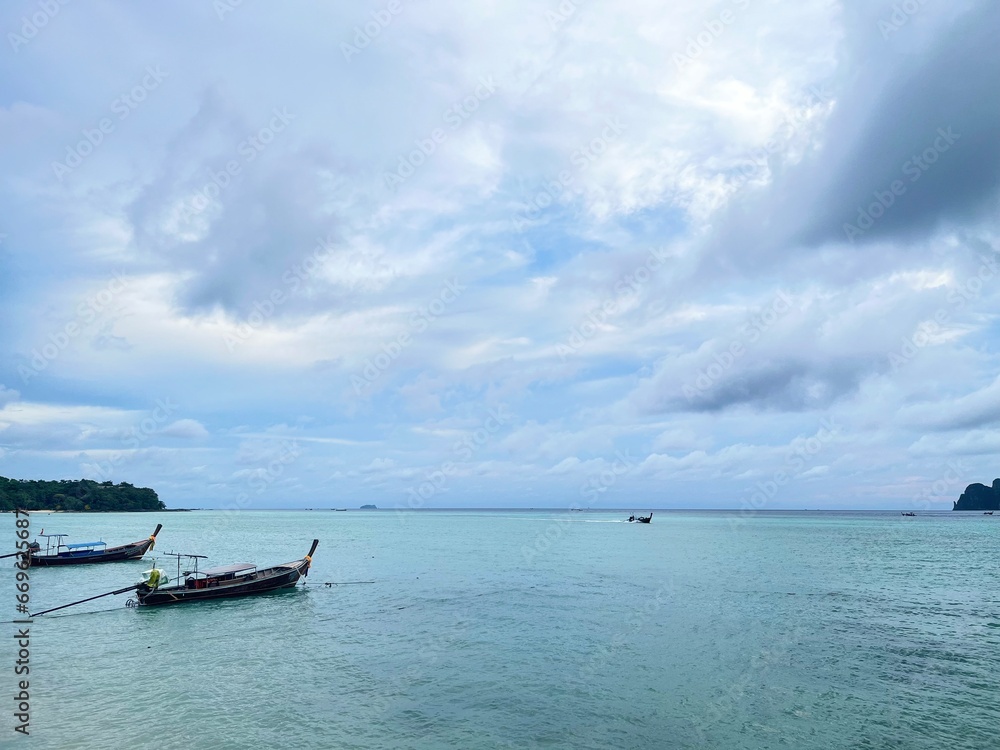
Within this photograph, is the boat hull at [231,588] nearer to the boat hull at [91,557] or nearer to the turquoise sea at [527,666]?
the turquoise sea at [527,666]

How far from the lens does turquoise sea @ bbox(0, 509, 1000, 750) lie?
1808 cm

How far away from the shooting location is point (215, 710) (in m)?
19.8

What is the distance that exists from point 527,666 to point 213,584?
2542 cm

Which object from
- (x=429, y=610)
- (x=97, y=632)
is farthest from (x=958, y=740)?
(x=97, y=632)

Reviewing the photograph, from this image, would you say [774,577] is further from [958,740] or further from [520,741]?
[520,741]

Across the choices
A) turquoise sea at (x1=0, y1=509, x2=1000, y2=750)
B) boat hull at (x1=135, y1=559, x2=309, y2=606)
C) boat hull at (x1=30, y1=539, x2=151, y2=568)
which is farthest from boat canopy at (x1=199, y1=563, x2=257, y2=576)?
boat hull at (x1=30, y1=539, x2=151, y2=568)

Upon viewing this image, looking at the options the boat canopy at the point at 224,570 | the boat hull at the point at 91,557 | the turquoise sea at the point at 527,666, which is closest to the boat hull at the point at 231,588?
the boat canopy at the point at 224,570

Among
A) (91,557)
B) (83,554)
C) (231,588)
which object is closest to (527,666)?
(231,588)

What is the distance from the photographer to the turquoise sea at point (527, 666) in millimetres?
18078

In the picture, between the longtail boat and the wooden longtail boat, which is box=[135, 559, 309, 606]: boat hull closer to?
the wooden longtail boat

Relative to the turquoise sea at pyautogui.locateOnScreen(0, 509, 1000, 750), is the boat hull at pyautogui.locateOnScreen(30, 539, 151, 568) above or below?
below

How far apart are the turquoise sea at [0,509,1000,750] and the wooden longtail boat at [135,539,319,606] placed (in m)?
1.15

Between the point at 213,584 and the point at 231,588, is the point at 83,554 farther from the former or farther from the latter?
the point at 231,588

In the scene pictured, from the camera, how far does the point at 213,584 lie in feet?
132
